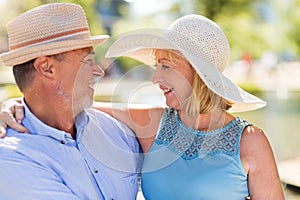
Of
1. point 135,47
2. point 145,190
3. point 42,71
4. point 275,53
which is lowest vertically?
point 275,53

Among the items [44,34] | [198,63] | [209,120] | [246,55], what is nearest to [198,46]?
[198,63]

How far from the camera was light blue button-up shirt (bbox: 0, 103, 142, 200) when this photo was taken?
1480 millimetres

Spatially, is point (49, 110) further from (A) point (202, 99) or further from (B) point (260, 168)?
(B) point (260, 168)

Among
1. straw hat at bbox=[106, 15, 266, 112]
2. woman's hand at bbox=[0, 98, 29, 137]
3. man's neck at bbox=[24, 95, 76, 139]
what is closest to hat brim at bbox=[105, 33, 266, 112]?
straw hat at bbox=[106, 15, 266, 112]

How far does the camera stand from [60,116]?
1.66m

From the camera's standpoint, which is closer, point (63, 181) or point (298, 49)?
point (63, 181)

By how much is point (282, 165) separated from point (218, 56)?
3737 millimetres

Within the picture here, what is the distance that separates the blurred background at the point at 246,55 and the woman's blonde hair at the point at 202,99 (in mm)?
135

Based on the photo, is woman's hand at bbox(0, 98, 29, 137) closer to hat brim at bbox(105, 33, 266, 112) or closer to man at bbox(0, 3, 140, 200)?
man at bbox(0, 3, 140, 200)

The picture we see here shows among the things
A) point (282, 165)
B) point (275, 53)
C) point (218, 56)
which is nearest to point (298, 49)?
point (275, 53)

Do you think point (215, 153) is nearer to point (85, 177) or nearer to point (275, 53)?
point (85, 177)

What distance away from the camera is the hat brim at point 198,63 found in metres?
1.55

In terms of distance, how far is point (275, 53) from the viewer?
792 inches

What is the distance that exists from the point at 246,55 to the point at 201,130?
17.7m
